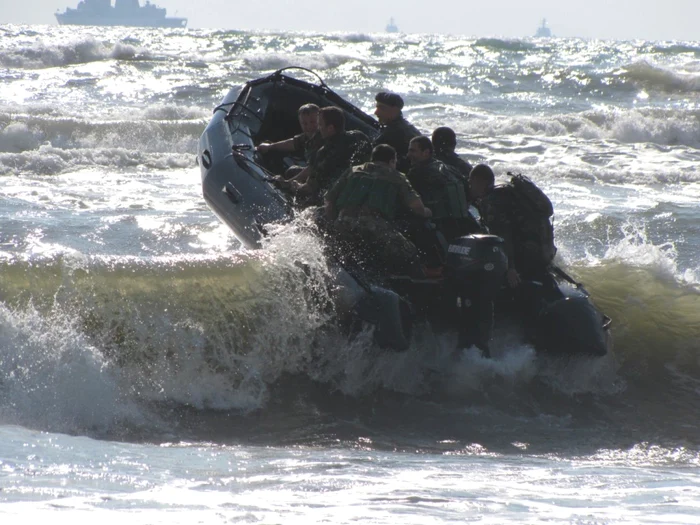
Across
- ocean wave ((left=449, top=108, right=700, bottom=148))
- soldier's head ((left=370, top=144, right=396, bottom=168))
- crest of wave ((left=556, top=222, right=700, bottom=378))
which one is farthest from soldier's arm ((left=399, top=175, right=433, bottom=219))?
ocean wave ((left=449, top=108, right=700, bottom=148))

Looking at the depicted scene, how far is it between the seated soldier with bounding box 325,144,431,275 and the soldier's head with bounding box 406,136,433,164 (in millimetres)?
303

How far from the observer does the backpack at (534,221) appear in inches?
230

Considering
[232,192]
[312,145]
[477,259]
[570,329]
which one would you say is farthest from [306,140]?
[570,329]

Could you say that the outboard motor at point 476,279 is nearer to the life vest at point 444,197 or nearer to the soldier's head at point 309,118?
the life vest at point 444,197

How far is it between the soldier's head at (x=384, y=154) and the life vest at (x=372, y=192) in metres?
0.07

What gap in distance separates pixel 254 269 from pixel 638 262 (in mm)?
3572

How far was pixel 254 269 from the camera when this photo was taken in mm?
5902

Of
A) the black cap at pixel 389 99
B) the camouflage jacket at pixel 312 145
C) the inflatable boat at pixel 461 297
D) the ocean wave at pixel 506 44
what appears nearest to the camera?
the inflatable boat at pixel 461 297

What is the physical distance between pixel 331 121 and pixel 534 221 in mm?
1459

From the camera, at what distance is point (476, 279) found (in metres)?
5.25

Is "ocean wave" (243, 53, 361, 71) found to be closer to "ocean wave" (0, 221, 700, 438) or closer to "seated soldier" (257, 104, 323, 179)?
"seated soldier" (257, 104, 323, 179)

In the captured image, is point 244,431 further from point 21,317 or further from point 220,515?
point 220,515

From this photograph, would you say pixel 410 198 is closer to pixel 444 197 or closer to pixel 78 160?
pixel 444 197

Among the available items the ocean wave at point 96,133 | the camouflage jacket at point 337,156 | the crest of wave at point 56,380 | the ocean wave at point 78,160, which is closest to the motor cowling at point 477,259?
the camouflage jacket at point 337,156
